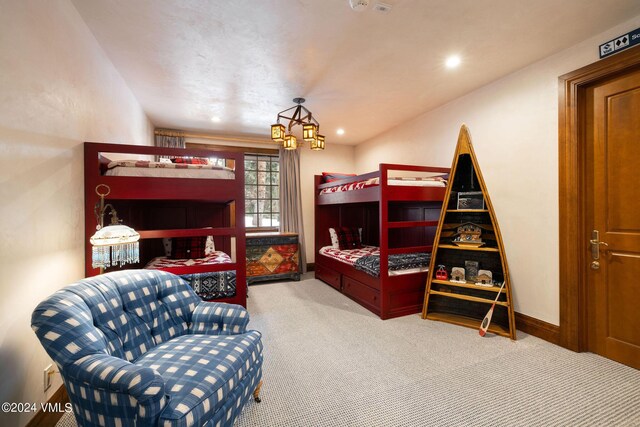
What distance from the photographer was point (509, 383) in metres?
1.77

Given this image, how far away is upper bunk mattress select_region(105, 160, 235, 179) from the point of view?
2.05 metres

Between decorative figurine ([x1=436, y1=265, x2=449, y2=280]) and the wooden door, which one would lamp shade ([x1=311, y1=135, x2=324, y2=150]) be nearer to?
decorative figurine ([x1=436, y1=265, x2=449, y2=280])

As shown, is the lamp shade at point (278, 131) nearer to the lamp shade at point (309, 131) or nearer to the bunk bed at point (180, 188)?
the lamp shade at point (309, 131)

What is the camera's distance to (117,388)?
98 centimetres

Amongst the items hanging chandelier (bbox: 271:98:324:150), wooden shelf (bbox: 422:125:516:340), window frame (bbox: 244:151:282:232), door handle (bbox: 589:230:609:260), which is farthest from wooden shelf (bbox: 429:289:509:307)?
window frame (bbox: 244:151:282:232)

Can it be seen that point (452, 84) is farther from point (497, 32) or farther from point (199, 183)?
point (199, 183)

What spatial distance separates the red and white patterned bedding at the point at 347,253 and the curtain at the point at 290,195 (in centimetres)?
72

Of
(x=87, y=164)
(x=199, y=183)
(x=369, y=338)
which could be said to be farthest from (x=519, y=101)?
(x=87, y=164)

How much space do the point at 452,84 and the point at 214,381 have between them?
10.7 feet

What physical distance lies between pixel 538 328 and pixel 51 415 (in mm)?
3534

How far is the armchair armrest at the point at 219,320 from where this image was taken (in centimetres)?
165

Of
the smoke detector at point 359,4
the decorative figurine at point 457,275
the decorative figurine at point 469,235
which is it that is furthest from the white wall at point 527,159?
the smoke detector at point 359,4

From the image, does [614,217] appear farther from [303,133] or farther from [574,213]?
[303,133]

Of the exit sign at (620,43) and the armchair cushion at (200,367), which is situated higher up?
the exit sign at (620,43)
